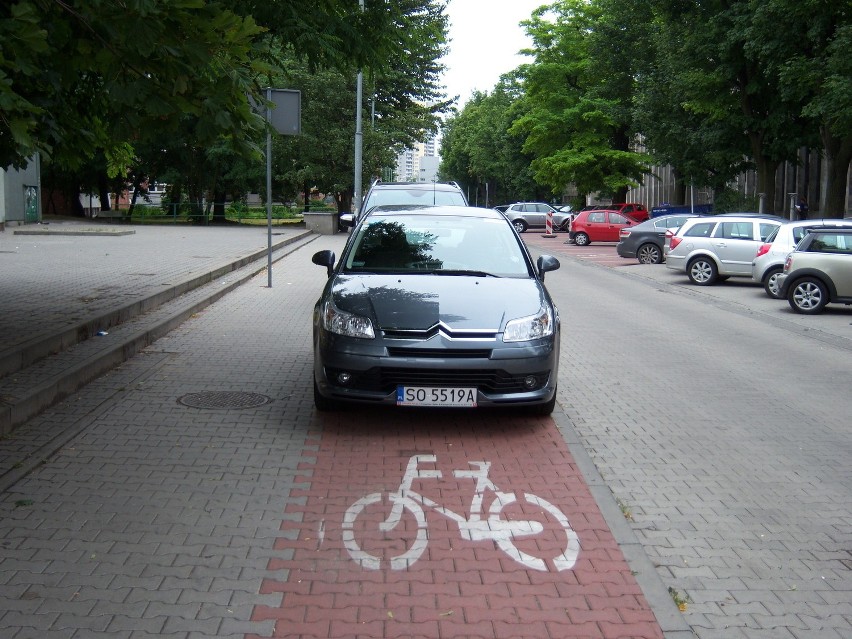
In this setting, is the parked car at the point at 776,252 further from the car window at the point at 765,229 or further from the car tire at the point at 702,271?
the car tire at the point at 702,271

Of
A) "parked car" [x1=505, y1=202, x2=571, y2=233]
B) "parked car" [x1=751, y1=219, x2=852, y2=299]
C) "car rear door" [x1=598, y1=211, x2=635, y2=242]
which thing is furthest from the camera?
"parked car" [x1=505, y1=202, x2=571, y2=233]

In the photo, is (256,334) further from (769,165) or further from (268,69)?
(769,165)

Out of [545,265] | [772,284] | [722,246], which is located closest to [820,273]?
[772,284]

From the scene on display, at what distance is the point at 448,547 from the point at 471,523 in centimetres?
37

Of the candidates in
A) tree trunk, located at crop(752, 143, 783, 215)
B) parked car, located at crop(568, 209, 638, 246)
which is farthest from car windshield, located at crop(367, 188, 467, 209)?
parked car, located at crop(568, 209, 638, 246)

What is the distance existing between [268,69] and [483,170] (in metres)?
88.3

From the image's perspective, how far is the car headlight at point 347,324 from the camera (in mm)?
6746

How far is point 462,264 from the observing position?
790cm

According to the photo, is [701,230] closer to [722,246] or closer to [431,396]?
[722,246]

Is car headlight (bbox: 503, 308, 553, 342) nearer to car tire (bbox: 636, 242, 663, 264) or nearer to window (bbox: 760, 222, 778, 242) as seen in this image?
window (bbox: 760, 222, 778, 242)

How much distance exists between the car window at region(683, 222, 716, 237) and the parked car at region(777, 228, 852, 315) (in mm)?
5143

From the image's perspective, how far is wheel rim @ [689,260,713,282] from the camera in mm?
21047

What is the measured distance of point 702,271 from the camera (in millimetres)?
21125

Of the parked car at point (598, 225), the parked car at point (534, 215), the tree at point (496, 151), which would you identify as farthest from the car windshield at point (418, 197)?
the tree at point (496, 151)
